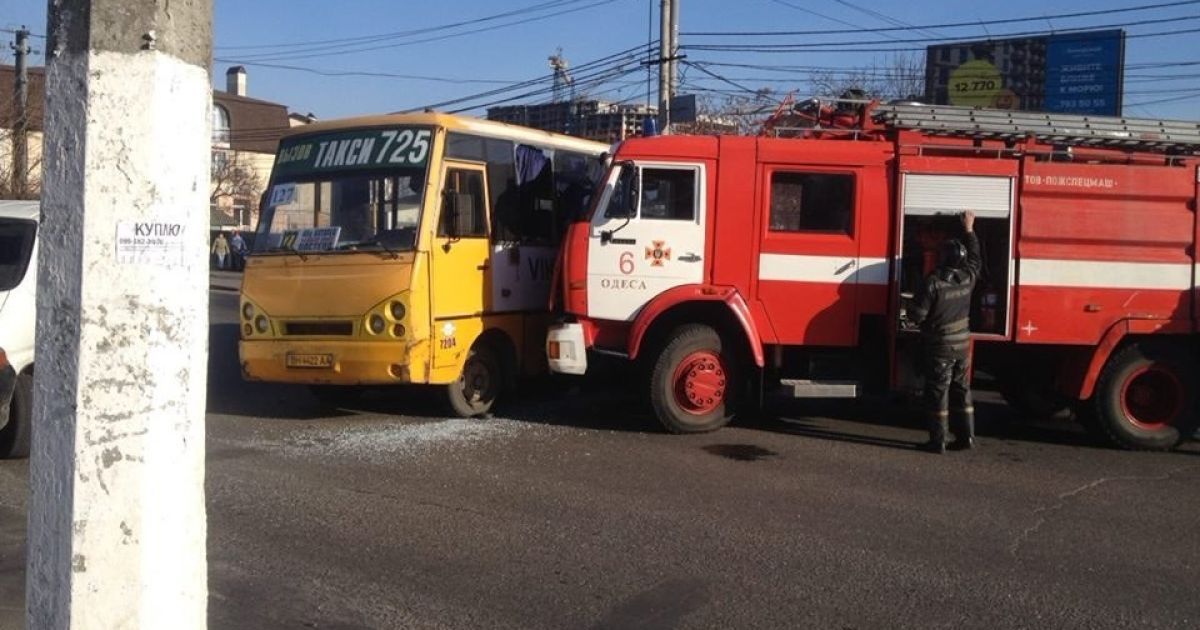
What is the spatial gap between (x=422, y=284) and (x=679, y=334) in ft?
7.91

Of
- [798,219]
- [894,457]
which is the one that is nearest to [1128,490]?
[894,457]

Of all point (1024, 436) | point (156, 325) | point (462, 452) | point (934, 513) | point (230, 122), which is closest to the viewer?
point (156, 325)

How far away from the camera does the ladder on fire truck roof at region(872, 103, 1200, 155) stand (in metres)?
9.80

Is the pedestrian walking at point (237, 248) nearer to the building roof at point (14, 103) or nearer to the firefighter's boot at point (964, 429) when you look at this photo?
the building roof at point (14, 103)

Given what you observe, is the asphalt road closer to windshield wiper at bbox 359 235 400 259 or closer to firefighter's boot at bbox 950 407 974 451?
firefighter's boot at bbox 950 407 974 451

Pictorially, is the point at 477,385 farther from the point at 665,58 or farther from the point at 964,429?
the point at 665,58

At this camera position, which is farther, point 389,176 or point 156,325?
point 389,176

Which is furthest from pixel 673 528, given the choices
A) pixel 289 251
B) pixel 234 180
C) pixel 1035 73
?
pixel 234 180

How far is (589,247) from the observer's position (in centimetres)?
984

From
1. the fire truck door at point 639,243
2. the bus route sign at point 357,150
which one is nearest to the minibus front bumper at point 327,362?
the bus route sign at point 357,150

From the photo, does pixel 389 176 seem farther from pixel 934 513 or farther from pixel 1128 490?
pixel 1128 490

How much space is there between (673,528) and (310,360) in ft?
14.8

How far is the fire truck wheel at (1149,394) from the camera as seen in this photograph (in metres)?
9.60

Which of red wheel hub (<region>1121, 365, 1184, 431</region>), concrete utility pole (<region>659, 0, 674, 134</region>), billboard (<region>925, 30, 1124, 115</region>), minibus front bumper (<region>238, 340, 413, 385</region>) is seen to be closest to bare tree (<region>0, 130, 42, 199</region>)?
concrete utility pole (<region>659, 0, 674, 134</region>)
